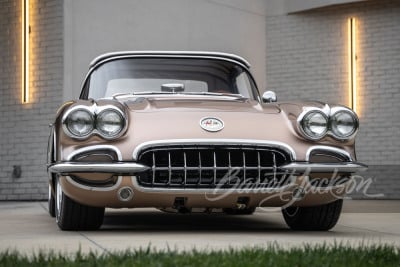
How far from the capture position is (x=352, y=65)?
12102 mm

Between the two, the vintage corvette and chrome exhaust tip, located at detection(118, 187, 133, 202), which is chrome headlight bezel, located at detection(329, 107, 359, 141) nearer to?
the vintage corvette

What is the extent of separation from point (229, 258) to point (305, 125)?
1834mm

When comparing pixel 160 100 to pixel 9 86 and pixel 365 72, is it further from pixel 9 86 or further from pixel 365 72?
pixel 365 72

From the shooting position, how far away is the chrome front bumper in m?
4.95

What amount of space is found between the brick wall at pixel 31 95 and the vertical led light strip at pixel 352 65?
4135mm

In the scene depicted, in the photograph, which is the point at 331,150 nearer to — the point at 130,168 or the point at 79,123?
the point at 130,168

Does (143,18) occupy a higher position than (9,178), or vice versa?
(143,18)

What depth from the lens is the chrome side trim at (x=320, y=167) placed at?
201 inches

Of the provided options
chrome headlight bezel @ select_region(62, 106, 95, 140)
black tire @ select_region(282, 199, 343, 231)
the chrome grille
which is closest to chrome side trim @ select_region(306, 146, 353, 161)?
the chrome grille

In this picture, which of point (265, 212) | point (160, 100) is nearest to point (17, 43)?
point (265, 212)

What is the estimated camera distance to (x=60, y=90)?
414 inches

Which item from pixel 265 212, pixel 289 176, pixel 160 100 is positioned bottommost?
pixel 265 212

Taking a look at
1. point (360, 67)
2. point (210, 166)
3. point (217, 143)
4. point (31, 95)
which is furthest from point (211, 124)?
point (360, 67)

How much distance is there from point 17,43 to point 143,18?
164cm
